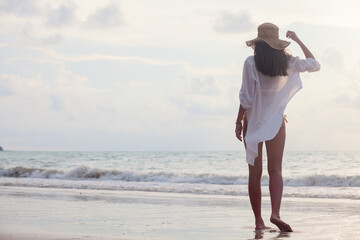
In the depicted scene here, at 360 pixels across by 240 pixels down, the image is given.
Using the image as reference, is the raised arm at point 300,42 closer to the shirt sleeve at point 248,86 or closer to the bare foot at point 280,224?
the shirt sleeve at point 248,86

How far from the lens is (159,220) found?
19.9ft

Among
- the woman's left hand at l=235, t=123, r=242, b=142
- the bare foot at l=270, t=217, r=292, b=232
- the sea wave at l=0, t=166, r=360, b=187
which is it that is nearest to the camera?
the bare foot at l=270, t=217, r=292, b=232

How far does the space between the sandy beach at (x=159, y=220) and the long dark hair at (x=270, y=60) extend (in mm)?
1445

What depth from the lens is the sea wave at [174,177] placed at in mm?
15836

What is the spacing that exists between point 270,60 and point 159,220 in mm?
2327

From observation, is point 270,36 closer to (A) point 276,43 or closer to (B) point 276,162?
(A) point 276,43

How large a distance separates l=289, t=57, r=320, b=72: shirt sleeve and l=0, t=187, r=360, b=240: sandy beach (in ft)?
4.89

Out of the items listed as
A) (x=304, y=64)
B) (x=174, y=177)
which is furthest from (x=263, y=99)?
(x=174, y=177)

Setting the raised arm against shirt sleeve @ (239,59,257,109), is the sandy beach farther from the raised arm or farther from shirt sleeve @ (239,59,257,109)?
the raised arm

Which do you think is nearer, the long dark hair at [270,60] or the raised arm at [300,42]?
the long dark hair at [270,60]

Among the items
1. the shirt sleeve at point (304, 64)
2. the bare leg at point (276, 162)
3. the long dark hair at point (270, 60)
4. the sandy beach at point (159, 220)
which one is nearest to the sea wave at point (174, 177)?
the sandy beach at point (159, 220)

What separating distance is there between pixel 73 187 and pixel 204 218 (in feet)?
24.0

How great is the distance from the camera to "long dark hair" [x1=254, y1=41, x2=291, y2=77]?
4816mm

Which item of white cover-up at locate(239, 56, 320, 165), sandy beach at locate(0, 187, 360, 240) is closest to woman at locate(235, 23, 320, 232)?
white cover-up at locate(239, 56, 320, 165)
